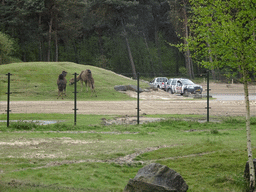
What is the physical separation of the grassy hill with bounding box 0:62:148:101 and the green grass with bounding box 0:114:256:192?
51.9 ft

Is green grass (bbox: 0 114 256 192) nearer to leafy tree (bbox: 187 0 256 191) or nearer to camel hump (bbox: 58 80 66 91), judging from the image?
leafy tree (bbox: 187 0 256 191)

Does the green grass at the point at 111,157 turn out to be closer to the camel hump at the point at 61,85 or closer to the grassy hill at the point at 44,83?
the grassy hill at the point at 44,83

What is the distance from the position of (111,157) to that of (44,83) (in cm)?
2799

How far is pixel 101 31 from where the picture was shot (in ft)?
242

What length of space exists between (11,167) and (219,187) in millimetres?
4548

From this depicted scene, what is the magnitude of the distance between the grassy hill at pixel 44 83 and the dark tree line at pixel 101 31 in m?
20.1

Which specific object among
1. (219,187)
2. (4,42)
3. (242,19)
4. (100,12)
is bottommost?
(219,187)

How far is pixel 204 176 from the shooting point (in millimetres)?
7824

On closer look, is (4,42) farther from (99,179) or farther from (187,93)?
(99,179)

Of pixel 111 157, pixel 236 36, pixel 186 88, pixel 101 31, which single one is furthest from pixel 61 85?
pixel 101 31

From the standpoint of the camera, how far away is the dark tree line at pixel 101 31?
6219 cm

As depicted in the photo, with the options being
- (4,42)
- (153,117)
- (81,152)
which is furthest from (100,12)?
(81,152)

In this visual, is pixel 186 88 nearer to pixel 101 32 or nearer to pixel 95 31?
pixel 101 32

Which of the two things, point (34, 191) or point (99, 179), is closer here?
point (34, 191)
